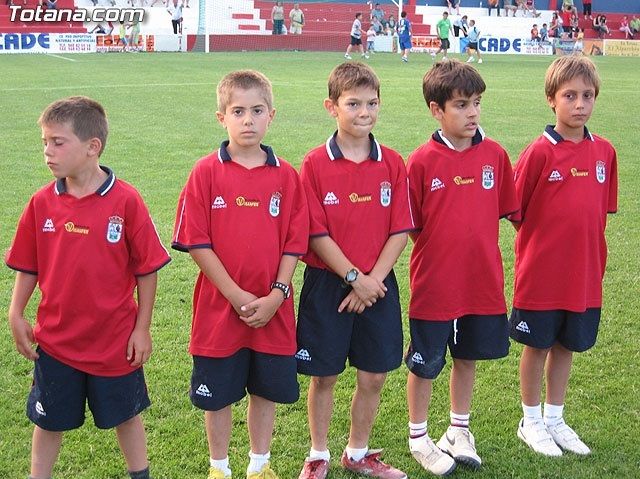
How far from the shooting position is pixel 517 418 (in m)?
4.39

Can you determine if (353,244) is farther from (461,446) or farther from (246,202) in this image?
Result: (461,446)

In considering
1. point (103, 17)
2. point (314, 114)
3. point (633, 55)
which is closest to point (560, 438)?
point (314, 114)

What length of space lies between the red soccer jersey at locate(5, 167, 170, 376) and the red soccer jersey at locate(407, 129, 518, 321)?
3.88 feet

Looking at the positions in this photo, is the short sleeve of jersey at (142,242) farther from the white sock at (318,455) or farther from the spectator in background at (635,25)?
the spectator in background at (635,25)

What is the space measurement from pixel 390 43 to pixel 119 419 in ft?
126

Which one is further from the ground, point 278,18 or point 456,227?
point 278,18

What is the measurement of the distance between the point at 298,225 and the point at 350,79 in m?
0.67

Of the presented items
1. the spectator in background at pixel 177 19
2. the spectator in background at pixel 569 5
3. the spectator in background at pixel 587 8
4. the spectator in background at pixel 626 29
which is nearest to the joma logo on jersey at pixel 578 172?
the spectator in background at pixel 177 19

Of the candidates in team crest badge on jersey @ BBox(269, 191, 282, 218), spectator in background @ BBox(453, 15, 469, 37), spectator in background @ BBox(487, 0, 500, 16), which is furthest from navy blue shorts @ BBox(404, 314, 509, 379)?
spectator in background @ BBox(487, 0, 500, 16)

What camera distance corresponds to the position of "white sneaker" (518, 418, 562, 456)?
4.02 meters

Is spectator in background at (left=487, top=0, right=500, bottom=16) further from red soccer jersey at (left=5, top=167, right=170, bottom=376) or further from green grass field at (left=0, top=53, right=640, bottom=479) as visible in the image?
red soccer jersey at (left=5, top=167, right=170, bottom=376)

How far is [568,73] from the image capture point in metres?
4.03

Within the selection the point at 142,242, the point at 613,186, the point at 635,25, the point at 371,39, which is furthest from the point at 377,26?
the point at 142,242

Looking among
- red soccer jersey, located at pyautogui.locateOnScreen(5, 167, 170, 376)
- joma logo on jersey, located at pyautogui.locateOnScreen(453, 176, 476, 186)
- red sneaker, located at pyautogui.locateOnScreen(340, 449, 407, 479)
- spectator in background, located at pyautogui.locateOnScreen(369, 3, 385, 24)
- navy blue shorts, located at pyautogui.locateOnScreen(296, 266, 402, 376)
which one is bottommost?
red sneaker, located at pyautogui.locateOnScreen(340, 449, 407, 479)
